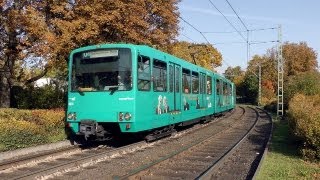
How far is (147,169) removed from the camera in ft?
35.8

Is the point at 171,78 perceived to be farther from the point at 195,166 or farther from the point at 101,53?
the point at 195,166

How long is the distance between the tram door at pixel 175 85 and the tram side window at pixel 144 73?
98.3 inches

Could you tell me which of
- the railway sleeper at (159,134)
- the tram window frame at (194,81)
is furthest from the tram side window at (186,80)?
the railway sleeper at (159,134)

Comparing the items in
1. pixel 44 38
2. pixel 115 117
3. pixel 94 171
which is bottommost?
pixel 94 171

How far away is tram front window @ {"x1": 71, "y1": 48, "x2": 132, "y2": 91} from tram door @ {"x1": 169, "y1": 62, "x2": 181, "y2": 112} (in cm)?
363

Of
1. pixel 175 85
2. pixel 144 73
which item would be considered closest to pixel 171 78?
pixel 175 85

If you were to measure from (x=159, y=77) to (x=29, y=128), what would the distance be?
15.8 ft

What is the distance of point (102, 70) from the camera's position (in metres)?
14.5

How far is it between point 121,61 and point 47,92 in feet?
43.2

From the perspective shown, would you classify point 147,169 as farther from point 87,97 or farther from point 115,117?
point 87,97

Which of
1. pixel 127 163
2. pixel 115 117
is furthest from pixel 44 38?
pixel 127 163

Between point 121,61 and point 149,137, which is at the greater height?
point 121,61

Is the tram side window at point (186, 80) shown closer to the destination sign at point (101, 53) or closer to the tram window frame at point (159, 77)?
the tram window frame at point (159, 77)

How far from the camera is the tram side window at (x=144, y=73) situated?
47.7 feet
